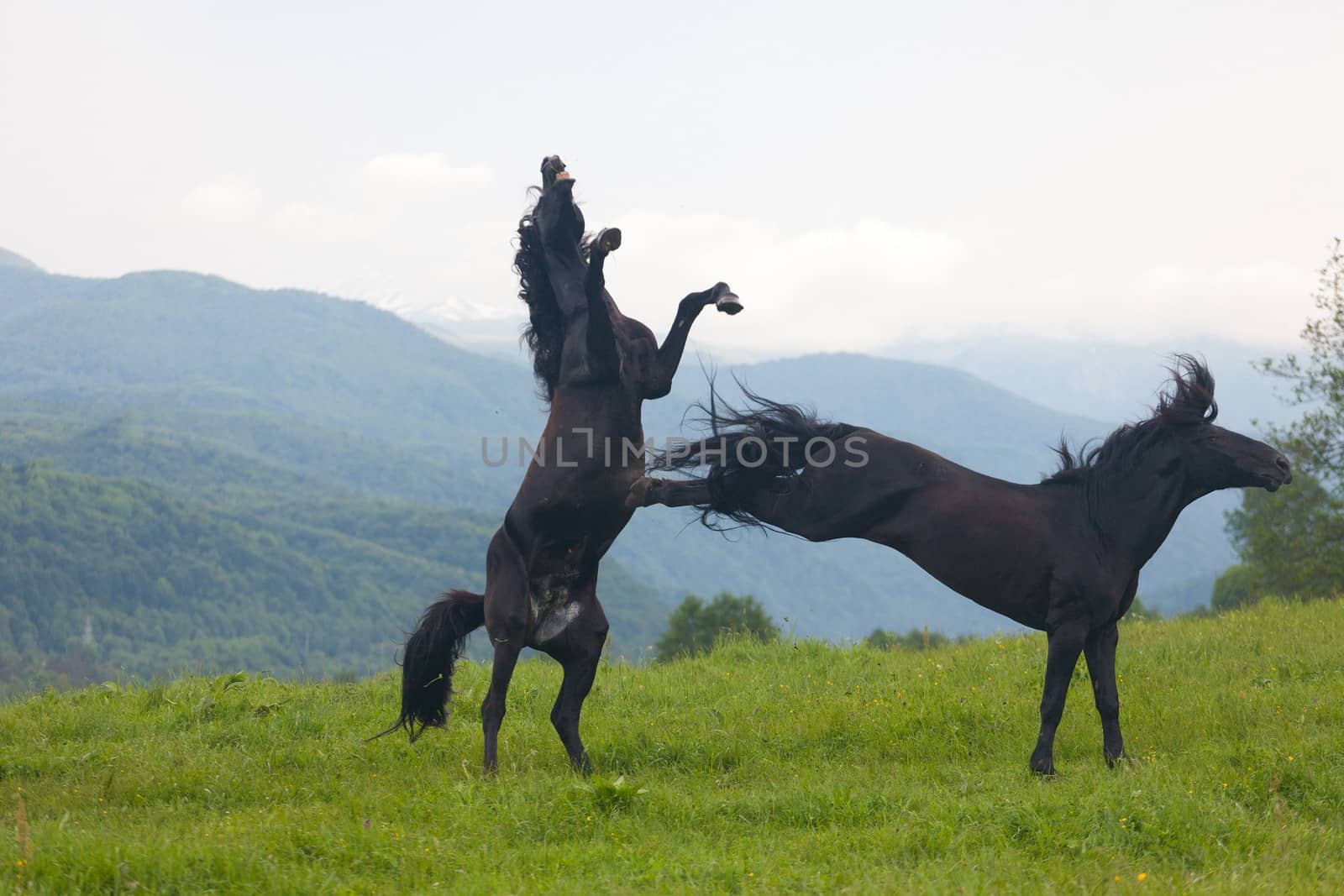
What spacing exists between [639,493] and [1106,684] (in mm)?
3288

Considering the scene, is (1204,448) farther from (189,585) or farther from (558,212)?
(189,585)

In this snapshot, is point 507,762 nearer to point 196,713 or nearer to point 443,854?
point 443,854

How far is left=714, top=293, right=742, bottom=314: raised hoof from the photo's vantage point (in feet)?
23.1

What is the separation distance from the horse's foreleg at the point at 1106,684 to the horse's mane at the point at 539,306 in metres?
3.96

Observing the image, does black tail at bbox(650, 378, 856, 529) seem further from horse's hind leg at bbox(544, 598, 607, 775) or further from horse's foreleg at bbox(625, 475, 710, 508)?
horse's hind leg at bbox(544, 598, 607, 775)

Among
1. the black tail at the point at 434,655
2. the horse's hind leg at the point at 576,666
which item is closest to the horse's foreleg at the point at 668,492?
the horse's hind leg at the point at 576,666

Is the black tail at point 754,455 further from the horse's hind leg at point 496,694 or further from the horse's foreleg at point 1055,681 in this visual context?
the horse's foreleg at point 1055,681

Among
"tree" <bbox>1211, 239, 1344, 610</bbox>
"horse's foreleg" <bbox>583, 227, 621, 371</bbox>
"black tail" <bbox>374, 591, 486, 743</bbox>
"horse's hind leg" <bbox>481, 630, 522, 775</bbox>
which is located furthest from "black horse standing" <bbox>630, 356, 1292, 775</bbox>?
"tree" <bbox>1211, 239, 1344, 610</bbox>

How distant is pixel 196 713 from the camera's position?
9234mm

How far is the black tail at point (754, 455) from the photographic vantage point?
736 centimetres

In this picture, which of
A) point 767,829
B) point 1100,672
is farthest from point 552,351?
point 1100,672

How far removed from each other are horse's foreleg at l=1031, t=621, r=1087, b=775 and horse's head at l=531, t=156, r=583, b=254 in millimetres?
4001

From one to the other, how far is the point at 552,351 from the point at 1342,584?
2668 cm

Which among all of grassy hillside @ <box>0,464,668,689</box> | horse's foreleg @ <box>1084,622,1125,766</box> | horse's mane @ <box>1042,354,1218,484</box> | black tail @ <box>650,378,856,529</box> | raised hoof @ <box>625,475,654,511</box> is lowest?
grassy hillside @ <box>0,464,668,689</box>
